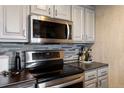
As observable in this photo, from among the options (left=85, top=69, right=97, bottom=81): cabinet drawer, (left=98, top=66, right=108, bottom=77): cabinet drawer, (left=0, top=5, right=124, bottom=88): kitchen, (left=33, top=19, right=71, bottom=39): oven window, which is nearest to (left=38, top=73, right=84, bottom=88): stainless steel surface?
(left=0, top=5, right=124, bottom=88): kitchen

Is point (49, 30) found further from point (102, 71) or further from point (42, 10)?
point (102, 71)

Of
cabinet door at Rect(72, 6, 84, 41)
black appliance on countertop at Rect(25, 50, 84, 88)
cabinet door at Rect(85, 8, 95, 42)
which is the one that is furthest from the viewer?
cabinet door at Rect(85, 8, 95, 42)

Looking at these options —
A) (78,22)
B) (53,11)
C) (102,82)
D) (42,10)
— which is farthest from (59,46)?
(102,82)

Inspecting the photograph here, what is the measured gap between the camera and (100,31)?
278cm

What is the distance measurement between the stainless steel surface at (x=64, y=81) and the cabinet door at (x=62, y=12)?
890 millimetres

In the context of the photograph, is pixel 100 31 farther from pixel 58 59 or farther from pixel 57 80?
pixel 57 80

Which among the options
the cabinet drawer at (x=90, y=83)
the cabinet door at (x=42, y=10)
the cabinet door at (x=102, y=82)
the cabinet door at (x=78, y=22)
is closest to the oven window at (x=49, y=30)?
the cabinet door at (x=42, y=10)

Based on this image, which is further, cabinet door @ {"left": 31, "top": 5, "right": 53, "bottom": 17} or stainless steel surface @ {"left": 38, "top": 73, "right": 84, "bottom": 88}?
cabinet door @ {"left": 31, "top": 5, "right": 53, "bottom": 17}

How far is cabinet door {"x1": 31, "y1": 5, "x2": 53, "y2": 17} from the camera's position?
1.82 metres

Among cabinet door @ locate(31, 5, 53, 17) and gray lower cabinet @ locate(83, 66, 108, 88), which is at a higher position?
cabinet door @ locate(31, 5, 53, 17)

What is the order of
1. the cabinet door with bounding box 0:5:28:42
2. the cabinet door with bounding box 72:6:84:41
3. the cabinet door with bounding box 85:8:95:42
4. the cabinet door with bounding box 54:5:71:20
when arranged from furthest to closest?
1. the cabinet door with bounding box 85:8:95:42
2. the cabinet door with bounding box 72:6:84:41
3. the cabinet door with bounding box 54:5:71:20
4. the cabinet door with bounding box 0:5:28:42

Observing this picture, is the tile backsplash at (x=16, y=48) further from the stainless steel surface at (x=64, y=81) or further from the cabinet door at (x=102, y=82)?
the cabinet door at (x=102, y=82)

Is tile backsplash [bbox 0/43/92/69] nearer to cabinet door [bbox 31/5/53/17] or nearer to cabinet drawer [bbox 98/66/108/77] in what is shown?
cabinet door [bbox 31/5/53/17]

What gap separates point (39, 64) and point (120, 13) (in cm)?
163
